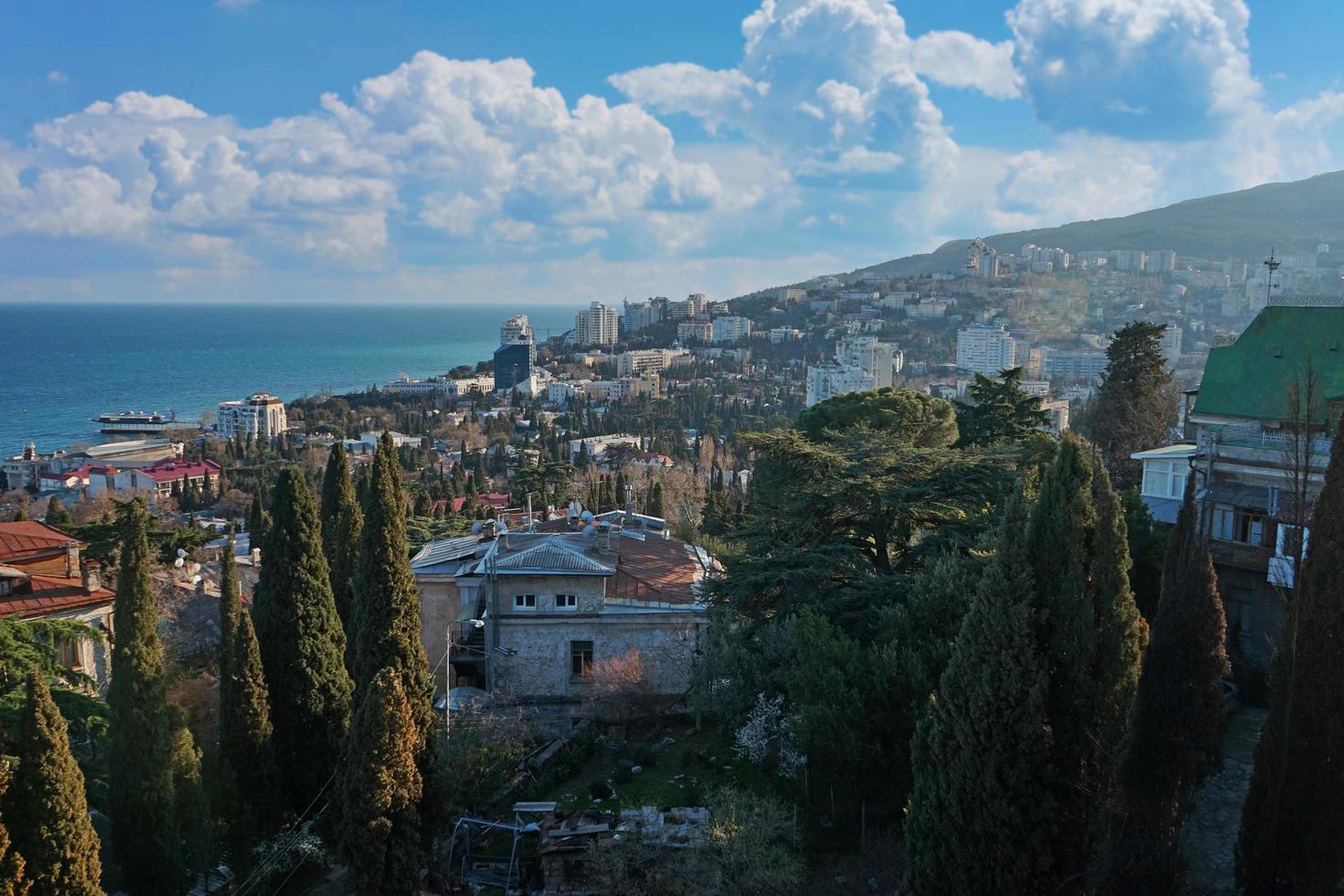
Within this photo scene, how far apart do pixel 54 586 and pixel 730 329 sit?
170526 mm

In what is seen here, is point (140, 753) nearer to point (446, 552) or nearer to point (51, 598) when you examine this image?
point (51, 598)

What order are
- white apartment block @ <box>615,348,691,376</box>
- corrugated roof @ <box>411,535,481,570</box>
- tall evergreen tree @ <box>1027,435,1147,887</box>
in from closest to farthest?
tall evergreen tree @ <box>1027,435,1147,887</box>, corrugated roof @ <box>411,535,481,570</box>, white apartment block @ <box>615,348,691,376</box>

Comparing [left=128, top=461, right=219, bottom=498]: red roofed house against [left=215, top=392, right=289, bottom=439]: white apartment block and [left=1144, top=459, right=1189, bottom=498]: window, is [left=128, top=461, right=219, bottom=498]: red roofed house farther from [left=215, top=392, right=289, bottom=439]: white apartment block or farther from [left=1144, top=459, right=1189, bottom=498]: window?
[left=1144, top=459, right=1189, bottom=498]: window

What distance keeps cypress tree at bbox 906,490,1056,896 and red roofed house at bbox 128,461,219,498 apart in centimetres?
6203

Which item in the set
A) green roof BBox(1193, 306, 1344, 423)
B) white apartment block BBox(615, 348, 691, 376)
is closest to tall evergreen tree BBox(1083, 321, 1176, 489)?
green roof BBox(1193, 306, 1344, 423)

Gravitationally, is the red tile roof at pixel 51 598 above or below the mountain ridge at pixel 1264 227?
below

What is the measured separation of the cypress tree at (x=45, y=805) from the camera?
791cm

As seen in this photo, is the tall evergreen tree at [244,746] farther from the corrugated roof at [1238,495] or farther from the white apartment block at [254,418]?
the white apartment block at [254,418]

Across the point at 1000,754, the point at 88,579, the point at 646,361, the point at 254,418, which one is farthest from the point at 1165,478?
the point at 646,361

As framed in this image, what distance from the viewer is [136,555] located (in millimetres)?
11008

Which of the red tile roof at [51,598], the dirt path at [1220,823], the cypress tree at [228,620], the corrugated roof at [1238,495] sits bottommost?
the red tile roof at [51,598]

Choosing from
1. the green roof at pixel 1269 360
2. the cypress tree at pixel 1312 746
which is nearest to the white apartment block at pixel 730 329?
the green roof at pixel 1269 360

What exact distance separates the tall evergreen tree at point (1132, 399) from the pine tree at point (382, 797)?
22.0m

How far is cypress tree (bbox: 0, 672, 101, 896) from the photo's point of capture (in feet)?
26.0
